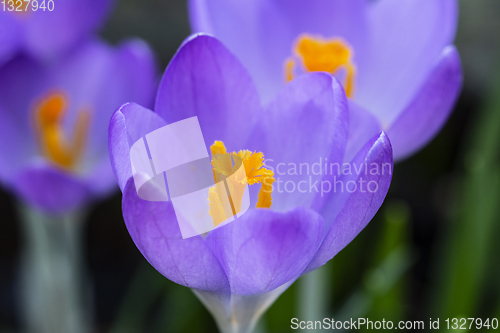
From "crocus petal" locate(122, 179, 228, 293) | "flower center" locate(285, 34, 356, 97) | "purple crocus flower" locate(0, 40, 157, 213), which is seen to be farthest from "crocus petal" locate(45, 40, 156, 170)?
"crocus petal" locate(122, 179, 228, 293)

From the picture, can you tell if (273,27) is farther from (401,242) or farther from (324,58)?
(401,242)

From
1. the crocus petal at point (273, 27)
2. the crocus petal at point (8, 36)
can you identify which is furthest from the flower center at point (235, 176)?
the crocus petal at point (8, 36)

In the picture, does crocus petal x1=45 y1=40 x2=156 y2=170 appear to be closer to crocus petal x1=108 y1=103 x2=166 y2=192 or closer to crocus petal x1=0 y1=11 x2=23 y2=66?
crocus petal x1=0 y1=11 x2=23 y2=66

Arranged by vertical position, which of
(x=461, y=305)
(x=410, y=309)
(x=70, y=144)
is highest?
(x=70, y=144)

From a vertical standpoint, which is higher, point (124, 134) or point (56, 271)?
point (124, 134)

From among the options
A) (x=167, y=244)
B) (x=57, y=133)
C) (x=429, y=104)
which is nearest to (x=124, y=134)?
(x=167, y=244)

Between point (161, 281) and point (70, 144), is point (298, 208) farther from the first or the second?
point (161, 281)

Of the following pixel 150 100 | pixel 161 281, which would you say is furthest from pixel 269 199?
pixel 161 281
